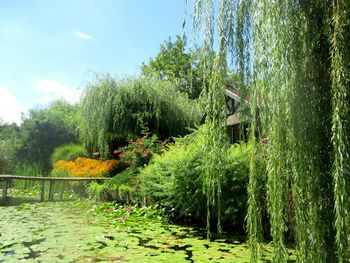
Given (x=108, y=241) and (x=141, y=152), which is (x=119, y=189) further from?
(x=108, y=241)

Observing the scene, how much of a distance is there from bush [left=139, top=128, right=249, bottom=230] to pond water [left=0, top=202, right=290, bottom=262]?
1.29ft

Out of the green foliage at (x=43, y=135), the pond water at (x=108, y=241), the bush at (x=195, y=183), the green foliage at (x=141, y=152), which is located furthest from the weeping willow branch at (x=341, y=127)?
the green foliage at (x=43, y=135)

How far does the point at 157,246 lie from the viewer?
13.7 feet

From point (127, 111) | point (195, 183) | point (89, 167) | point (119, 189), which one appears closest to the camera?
point (195, 183)

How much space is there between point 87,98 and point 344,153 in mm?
10227

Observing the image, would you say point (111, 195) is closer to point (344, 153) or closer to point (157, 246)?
point (157, 246)

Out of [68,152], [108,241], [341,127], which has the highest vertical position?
[68,152]

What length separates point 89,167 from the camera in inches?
439

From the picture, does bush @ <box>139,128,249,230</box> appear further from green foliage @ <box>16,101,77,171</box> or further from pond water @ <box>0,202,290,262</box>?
green foliage @ <box>16,101,77,171</box>

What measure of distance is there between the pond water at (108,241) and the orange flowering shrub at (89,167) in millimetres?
3713

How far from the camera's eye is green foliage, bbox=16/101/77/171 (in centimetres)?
1560

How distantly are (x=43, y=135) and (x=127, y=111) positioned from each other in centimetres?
676

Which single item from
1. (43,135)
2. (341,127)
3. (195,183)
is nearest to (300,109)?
(341,127)

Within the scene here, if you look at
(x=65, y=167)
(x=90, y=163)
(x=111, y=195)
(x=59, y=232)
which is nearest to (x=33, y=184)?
(x=65, y=167)
